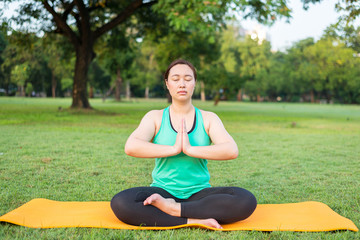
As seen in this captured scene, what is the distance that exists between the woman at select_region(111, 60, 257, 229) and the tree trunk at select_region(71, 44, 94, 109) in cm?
1454

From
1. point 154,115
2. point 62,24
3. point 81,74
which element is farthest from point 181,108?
point 81,74

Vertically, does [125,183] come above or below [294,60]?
below

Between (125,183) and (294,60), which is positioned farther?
(294,60)

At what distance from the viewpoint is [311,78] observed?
52906 millimetres

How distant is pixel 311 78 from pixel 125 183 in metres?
53.0

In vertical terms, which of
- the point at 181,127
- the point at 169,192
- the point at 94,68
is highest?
the point at 94,68

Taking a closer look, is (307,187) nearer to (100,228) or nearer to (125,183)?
(125,183)

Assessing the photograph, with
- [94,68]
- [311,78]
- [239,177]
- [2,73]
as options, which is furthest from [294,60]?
[239,177]

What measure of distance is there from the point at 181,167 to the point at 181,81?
702 millimetres

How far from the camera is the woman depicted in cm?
276

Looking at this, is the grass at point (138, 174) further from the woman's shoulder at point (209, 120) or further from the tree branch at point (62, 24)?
the tree branch at point (62, 24)

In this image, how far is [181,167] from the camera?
9.64 ft

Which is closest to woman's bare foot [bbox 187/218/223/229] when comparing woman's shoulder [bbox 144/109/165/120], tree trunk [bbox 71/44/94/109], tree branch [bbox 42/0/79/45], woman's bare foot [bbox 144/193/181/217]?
woman's bare foot [bbox 144/193/181/217]

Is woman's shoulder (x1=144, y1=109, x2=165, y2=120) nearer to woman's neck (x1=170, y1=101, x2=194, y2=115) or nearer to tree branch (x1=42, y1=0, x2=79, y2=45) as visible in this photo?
woman's neck (x1=170, y1=101, x2=194, y2=115)
